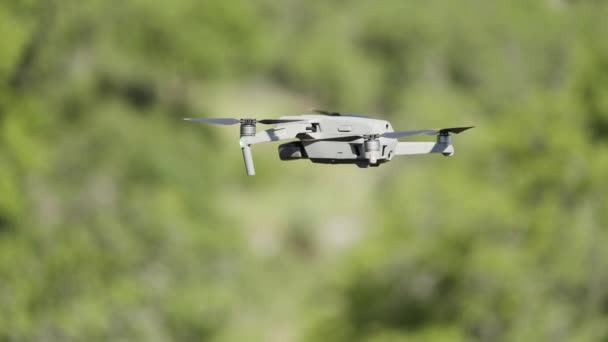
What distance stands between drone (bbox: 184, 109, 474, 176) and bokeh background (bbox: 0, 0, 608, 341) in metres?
20.3

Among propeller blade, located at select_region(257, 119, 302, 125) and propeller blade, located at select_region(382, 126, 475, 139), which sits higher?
propeller blade, located at select_region(257, 119, 302, 125)

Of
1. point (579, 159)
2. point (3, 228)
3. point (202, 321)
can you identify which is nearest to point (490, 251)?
point (579, 159)

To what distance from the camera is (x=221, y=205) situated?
4622 centimetres

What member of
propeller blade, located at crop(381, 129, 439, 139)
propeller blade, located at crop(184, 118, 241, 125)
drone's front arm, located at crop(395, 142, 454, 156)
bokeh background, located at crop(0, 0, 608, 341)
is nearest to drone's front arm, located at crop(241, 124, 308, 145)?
propeller blade, located at crop(184, 118, 241, 125)

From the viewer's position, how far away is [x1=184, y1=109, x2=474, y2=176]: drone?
345 inches

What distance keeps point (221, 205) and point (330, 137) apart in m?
37.4

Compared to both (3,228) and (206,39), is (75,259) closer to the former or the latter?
(3,228)

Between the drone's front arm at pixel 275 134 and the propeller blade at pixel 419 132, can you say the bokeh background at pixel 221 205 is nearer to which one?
the propeller blade at pixel 419 132

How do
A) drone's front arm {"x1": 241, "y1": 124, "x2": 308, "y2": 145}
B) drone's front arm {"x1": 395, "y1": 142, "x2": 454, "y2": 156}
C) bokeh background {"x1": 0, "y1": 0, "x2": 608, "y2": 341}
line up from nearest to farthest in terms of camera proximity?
drone's front arm {"x1": 241, "y1": 124, "x2": 308, "y2": 145}
drone's front arm {"x1": 395, "y1": 142, "x2": 454, "y2": 156}
bokeh background {"x1": 0, "y1": 0, "x2": 608, "y2": 341}

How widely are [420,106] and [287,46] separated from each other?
17.1 meters

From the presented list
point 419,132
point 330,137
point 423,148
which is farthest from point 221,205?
point 419,132

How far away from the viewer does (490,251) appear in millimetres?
33188

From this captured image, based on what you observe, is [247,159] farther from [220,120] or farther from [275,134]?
[220,120]

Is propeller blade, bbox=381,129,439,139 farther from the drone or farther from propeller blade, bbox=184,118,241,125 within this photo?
propeller blade, bbox=184,118,241,125
